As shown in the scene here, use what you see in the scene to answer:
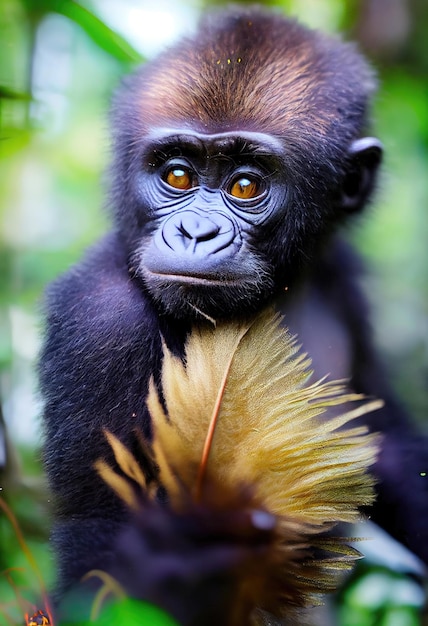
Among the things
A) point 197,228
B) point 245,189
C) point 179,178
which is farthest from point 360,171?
point 197,228

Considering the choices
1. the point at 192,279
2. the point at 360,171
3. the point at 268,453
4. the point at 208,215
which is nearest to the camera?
the point at 268,453

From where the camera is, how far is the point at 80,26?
2.56 metres

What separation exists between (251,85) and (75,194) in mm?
1515

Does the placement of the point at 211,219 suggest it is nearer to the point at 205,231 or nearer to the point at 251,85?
the point at 205,231

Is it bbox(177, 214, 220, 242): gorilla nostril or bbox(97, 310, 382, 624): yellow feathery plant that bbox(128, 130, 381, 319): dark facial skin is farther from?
bbox(97, 310, 382, 624): yellow feathery plant

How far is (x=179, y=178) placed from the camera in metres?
2.32

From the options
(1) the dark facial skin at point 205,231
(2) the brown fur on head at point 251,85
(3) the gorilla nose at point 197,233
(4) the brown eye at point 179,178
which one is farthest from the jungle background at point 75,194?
(3) the gorilla nose at point 197,233

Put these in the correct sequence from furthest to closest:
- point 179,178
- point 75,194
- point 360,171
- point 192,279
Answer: point 75,194, point 360,171, point 179,178, point 192,279

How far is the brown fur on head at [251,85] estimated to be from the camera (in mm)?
2246

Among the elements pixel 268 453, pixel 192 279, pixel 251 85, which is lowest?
pixel 268 453

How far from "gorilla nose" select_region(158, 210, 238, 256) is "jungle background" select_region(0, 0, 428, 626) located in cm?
57

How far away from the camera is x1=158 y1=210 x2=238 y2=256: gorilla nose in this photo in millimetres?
2117

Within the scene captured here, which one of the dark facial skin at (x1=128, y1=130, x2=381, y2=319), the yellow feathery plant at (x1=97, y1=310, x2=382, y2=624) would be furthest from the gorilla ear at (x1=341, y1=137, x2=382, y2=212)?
the yellow feathery plant at (x1=97, y1=310, x2=382, y2=624)

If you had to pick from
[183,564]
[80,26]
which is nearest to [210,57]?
[80,26]
